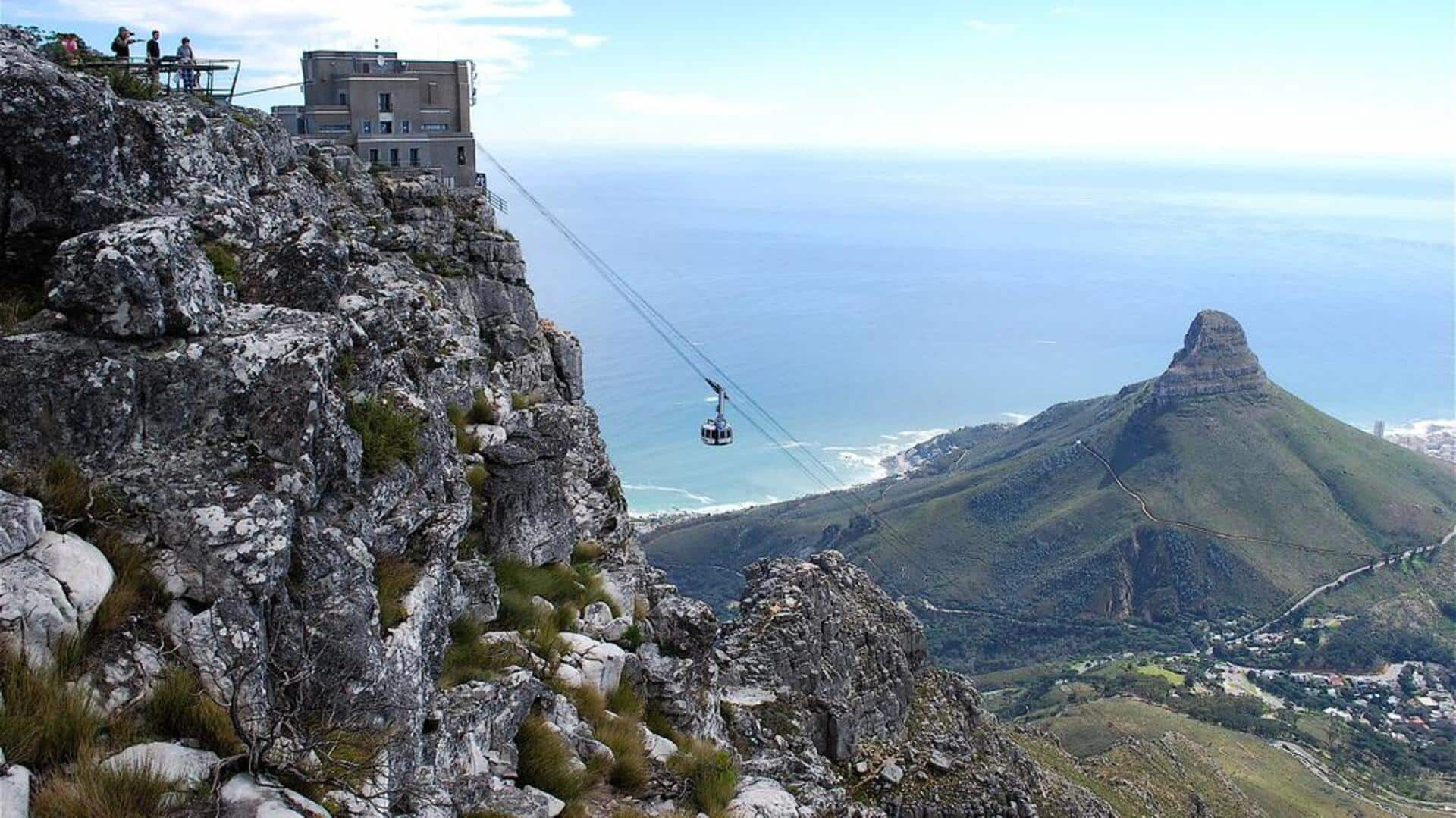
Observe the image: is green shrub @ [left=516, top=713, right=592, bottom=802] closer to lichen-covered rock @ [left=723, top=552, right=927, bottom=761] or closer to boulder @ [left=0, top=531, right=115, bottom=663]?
boulder @ [left=0, top=531, right=115, bottom=663]

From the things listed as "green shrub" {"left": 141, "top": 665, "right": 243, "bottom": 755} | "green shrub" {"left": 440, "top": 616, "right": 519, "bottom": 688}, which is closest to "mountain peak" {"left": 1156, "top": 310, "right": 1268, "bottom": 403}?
"green shrub" {"left": 440, "top": 616, "right": 519, "bottom": 688}

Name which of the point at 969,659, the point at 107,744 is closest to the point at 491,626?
the point at 107,744

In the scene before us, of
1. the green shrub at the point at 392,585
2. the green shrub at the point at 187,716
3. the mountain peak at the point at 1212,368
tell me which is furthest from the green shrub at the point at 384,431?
the mountain peak at the point at 1212,368

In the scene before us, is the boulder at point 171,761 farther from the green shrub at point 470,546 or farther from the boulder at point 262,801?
the green shrub at point 470,546

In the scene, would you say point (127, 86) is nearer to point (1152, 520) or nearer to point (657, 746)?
point (657, 746)

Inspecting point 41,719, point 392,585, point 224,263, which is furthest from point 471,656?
point 41,719

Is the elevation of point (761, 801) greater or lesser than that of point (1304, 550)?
greater
